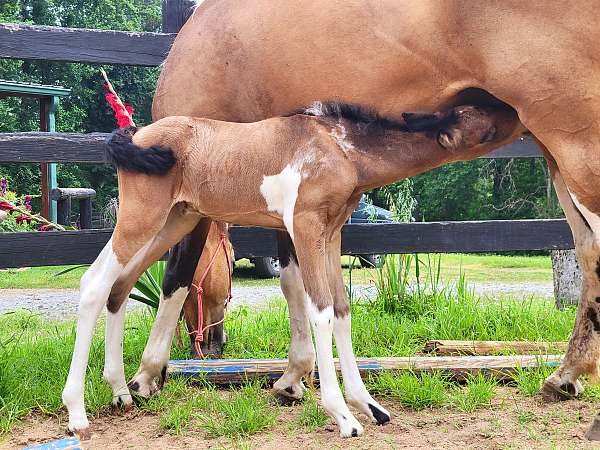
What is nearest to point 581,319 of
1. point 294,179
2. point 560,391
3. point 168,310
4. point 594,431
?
point 560,391

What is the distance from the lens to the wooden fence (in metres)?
4.33

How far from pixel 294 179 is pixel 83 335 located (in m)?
1.13

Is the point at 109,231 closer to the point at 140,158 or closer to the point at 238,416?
the point at 140,158

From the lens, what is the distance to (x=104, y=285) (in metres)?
3.15

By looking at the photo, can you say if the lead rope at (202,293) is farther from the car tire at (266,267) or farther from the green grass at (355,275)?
the car tire at (266,267)

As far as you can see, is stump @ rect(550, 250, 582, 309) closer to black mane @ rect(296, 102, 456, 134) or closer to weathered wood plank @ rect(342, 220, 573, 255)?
weathered wood plank @ rect(342, 220, 573, 255)

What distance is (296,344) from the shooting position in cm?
369

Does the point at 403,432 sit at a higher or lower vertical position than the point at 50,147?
lower

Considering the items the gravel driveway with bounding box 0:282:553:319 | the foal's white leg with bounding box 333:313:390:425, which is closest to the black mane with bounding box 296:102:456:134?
the foal's white leg with bounding box 333:313:390:425

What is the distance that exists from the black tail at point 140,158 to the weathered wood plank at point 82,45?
1635 mm

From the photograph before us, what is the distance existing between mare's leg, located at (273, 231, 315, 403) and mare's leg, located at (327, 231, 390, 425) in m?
0.43

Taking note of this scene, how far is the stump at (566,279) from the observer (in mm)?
6766

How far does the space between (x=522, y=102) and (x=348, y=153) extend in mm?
712

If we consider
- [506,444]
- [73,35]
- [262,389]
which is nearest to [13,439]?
[262,389]
